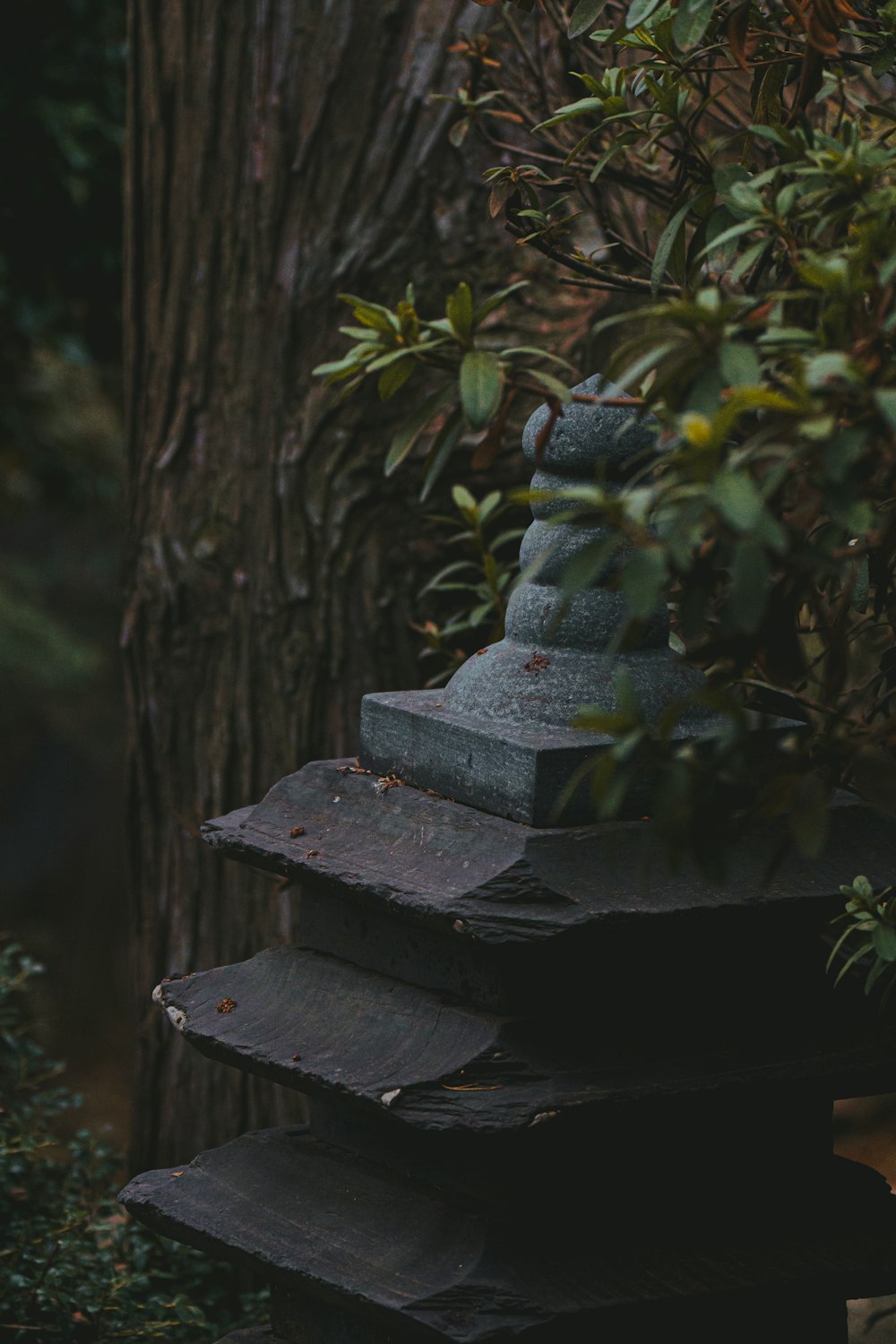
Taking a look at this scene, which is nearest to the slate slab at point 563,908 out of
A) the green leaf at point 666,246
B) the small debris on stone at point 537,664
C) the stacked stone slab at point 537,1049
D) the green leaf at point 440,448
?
the stacked stone slab at point 537,1049

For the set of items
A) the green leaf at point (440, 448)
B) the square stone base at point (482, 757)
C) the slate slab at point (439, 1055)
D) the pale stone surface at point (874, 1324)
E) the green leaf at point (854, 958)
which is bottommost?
the pale stone surface at point (874, 1324)

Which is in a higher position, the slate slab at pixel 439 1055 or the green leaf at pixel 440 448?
the green leaf at pixel 440 448

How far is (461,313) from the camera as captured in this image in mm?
1399

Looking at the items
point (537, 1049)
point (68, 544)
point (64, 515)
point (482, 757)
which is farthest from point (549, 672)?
point (68, 544)

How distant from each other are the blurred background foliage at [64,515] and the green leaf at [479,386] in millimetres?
2405

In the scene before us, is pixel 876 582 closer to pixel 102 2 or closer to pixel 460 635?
pixel 460 635

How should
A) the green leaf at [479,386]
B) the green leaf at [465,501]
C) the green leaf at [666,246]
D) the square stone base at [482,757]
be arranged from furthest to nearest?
the green leaf at [465,501] → the green leaf at [666,246] → the square stone base at [482,757] → the green leaf at [479,386]

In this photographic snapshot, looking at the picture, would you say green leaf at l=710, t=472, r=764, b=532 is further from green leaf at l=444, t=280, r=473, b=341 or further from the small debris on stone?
the small debris on stone

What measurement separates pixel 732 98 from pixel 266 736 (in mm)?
1541

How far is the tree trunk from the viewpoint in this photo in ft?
9.74

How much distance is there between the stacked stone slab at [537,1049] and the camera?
4.95ft

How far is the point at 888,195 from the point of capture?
1255mm

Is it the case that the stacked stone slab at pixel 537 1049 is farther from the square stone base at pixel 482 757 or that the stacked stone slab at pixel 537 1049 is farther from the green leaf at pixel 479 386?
the green leaf at pixel 479 386

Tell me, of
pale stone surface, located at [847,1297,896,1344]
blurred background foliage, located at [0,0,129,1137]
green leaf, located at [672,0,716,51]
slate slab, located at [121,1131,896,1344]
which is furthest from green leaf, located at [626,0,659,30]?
blurred background foliage, located at [0,0,129,1137]
